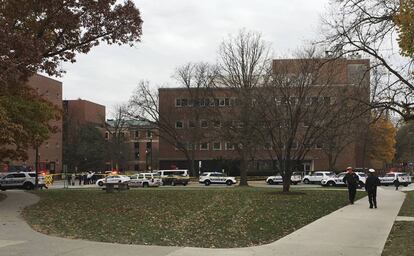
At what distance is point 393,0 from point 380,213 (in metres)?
9.74

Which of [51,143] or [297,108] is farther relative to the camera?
[51,143]

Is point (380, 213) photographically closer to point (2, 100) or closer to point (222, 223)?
point (222, 223)

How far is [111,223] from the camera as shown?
16828mm

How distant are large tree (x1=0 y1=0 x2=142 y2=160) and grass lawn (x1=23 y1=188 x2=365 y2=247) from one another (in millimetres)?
4965

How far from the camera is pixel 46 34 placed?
1049 inches

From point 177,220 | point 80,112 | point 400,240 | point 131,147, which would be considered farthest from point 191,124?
point 400,240

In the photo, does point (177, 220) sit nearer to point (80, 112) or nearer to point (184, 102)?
point (184, 102)

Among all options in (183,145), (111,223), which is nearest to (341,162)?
(183,145)

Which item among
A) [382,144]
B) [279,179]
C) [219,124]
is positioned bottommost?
[279,179]

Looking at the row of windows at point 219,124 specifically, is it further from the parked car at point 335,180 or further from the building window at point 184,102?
the parked car at point 335,180

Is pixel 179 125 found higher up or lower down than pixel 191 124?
higher up

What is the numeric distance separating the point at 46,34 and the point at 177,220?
13348 millimetres

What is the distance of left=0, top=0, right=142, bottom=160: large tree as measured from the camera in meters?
22.4

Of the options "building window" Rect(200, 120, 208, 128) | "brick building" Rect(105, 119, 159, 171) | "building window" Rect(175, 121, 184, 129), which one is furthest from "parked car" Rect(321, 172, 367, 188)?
"brick building" Rect(105, 119, 159, 171)
